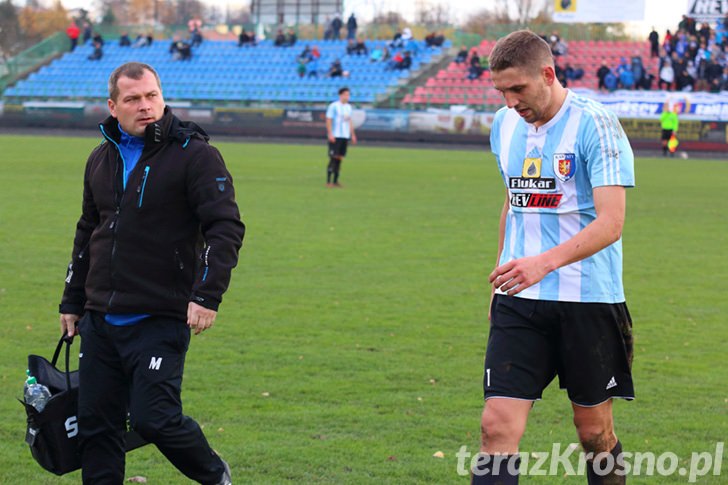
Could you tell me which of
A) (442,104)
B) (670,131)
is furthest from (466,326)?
(442,104)

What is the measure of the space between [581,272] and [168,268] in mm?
1709

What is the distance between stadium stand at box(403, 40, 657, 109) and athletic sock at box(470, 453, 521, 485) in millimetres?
38612

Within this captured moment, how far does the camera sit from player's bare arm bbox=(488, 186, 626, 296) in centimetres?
384

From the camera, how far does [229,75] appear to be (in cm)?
5175

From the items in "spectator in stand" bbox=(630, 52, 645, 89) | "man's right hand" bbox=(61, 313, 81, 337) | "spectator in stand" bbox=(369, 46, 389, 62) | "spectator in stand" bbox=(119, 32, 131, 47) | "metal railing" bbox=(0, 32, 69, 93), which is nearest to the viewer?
"man's right hand" bbox=(61, 313, 81, 337)

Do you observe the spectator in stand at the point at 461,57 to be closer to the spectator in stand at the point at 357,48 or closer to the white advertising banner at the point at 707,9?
the spectator in stand at the point at 357,48

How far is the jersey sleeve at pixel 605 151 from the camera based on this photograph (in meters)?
4.06

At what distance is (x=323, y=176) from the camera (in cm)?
2491

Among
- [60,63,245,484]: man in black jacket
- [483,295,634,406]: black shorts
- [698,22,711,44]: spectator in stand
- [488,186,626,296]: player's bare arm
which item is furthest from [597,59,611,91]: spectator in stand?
[488,186,626,296]: player's bare arm

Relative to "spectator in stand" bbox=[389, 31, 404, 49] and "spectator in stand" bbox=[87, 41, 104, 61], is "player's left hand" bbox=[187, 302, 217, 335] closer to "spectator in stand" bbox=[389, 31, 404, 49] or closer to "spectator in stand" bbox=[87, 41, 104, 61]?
"spectator in stand" bbox=[389, 31, 404, 49]

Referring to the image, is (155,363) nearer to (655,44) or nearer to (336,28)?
(655,44)

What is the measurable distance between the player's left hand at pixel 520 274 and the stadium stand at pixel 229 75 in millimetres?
42593

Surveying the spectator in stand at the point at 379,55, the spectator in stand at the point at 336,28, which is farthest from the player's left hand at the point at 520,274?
the spectator in stand at the point at 336,28

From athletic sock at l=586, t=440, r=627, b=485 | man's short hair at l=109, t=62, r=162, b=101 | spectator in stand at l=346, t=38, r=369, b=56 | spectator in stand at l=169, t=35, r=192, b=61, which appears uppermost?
man's short hair at l=109, t=62, r=162, b=101
